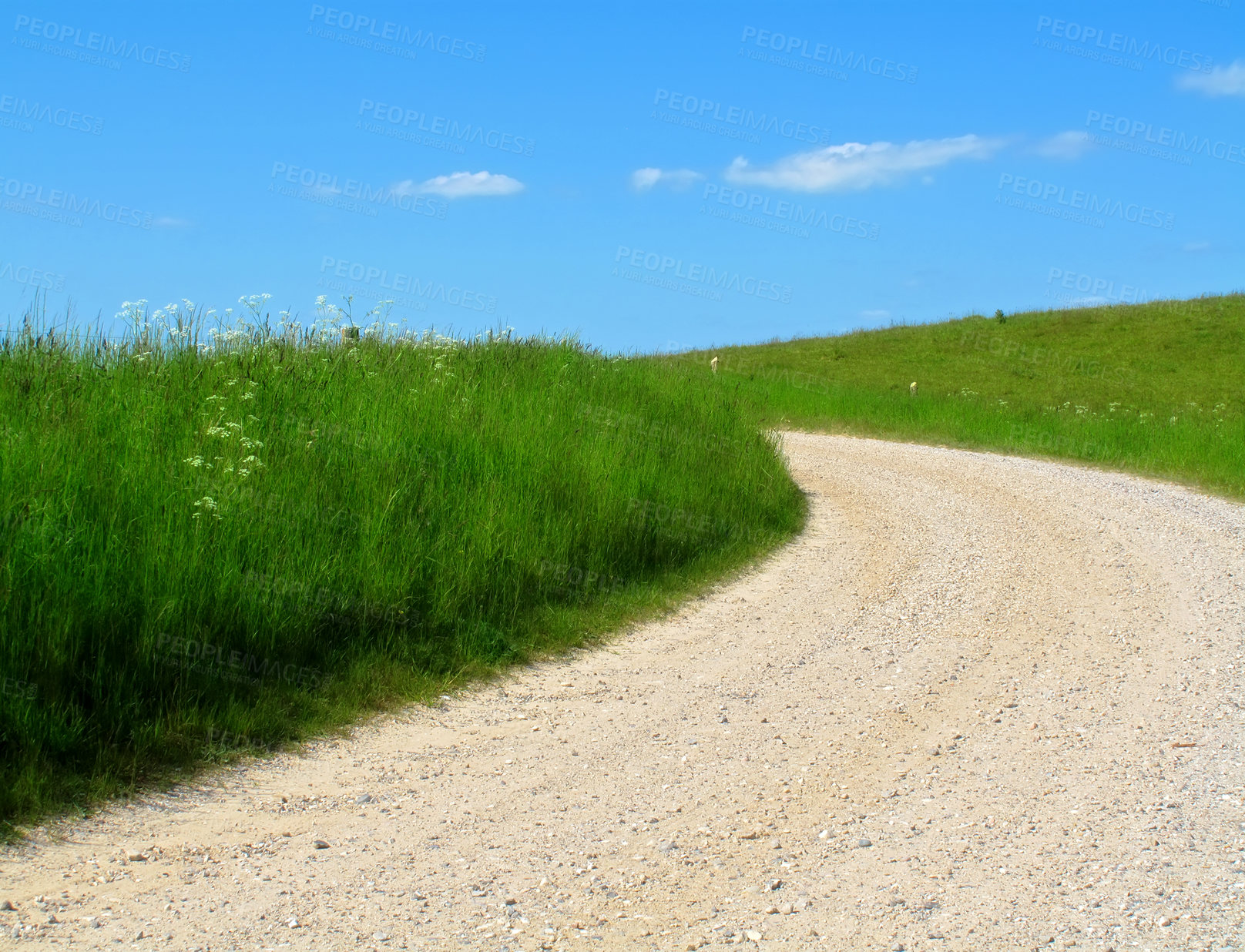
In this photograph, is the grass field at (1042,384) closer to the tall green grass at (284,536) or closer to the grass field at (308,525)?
the grass field at (308,525)

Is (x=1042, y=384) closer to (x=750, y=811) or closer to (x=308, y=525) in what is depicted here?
(x=308, y=525)

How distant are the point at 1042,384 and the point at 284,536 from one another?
36287 mm

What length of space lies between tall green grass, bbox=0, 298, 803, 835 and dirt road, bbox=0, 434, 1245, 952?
472 millimetres

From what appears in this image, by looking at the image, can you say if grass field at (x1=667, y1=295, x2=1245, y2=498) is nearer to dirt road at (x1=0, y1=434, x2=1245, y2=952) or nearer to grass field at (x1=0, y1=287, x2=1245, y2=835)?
grass field at (x1=0, y1=287, x2=1245, y2=835)

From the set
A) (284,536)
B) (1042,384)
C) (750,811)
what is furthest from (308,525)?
(1042,384)

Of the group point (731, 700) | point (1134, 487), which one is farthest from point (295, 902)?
point (1134, 487)

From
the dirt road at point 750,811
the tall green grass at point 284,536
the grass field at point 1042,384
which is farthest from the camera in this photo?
the grass field at point 1042,384

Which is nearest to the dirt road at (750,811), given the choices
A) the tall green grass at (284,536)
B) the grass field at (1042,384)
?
the tall green grass at (284,536)

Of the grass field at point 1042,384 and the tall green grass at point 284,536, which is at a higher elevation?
the grass field at point 1042,384

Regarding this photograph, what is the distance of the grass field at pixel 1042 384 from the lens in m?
19.7

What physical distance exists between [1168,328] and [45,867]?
49.6m

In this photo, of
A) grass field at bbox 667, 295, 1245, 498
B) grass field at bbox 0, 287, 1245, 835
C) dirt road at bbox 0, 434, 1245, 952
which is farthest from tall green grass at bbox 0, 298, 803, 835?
grass field at bbox 667, 295, 1245, 498

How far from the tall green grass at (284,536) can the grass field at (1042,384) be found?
20.8 feet

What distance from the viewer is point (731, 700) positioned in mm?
6348
